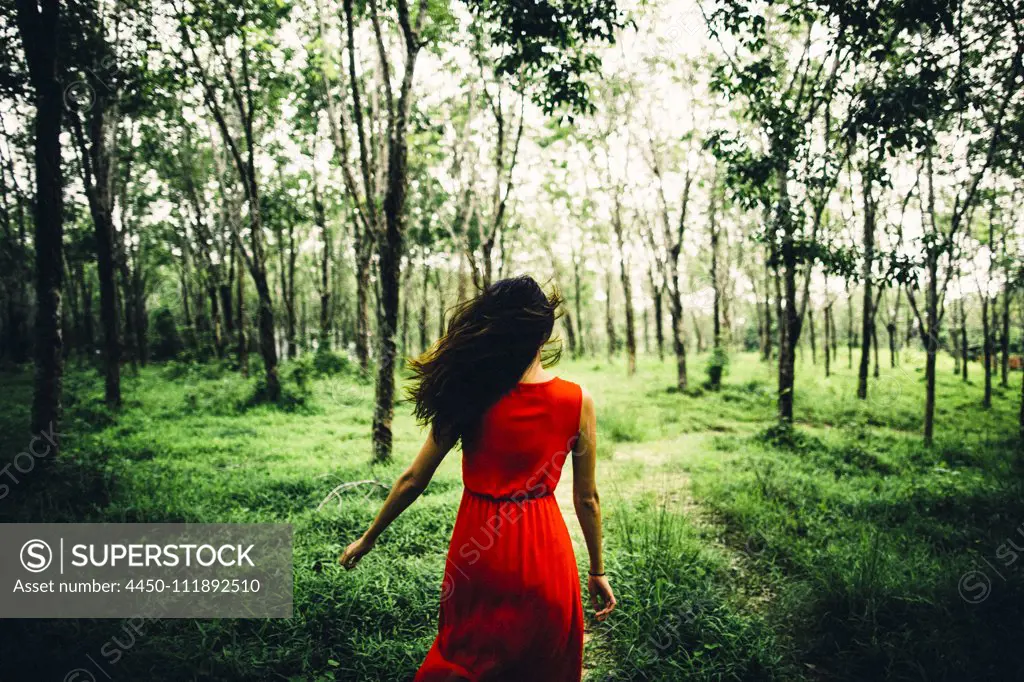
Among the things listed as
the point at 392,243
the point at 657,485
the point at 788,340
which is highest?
the point at 392,243

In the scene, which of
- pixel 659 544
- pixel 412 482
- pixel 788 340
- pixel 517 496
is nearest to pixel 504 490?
pixel 517 496

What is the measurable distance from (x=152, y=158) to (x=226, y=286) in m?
5.39

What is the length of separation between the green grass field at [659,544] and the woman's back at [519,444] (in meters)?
1.99

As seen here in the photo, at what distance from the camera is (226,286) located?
776 inches

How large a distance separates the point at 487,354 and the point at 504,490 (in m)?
0.53

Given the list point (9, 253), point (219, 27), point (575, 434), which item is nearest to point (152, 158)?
point (9, 253)

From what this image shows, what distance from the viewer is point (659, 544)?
4160mm

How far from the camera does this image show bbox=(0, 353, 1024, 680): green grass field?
9.93ft

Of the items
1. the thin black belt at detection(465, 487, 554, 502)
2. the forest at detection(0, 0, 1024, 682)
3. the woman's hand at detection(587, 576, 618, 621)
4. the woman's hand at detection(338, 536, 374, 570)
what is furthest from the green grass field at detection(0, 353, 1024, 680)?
the thin black belt at detection(465, 487, 554, 502)

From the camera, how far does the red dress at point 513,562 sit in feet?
5.59

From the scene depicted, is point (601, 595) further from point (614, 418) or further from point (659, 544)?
point (614, 418)

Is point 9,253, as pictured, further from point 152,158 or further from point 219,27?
point 219,27

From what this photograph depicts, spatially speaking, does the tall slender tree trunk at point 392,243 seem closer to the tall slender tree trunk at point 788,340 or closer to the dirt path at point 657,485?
the dirt path at point 657,485

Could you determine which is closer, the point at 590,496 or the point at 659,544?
the point at 590,496
